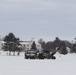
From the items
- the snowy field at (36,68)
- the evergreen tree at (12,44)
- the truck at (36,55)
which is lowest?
the snowy field at (36,68)

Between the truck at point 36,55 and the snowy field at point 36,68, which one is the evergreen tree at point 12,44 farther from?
the snowy field at point 36,68

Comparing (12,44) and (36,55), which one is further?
(12,44)

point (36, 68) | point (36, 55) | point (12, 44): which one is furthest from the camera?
point (12, 44)

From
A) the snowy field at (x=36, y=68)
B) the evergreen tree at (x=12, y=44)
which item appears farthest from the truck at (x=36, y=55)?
the evergreen tree at (x=12, y=44)

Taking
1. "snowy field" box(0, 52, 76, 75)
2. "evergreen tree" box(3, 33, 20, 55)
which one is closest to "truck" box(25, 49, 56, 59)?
"snowy field" box(0, 52, 76, 75)

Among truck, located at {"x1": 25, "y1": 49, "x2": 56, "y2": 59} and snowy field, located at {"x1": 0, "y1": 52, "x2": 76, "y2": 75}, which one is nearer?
snowy field, located at {"x1": 0, "y1": 52, "x2": 76, "y2": 75}

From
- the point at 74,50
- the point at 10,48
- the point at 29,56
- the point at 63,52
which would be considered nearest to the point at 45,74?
the point at 29,56

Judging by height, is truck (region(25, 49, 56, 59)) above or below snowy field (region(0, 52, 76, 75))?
above

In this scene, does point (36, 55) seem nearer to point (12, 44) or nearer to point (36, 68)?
point (36, 68)

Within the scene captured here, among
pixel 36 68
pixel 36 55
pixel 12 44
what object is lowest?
pixel 36 68

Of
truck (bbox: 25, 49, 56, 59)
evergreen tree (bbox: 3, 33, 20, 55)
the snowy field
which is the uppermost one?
evergreen tree (bbox: 3, 33, 20, 55)

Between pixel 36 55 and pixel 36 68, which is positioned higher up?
pixel 36 55

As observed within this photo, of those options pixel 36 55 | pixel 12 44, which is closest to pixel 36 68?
pixel 36 55

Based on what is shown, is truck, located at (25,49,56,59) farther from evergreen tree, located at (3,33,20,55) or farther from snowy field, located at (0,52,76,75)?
evergreen tree, located at (3,33,20,55)
